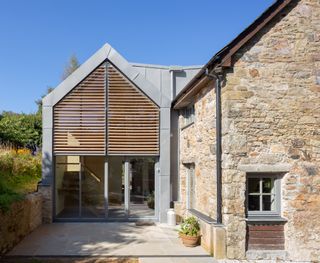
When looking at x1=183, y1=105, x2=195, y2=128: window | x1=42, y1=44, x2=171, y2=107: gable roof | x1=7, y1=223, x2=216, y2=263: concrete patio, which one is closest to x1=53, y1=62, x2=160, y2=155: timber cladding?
x1=42, y1=44, x2=171, y2=107: gable roof

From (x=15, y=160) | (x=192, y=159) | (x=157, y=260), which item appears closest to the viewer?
(x=157, y=260)

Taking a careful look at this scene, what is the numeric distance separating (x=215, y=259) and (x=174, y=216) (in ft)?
16.2

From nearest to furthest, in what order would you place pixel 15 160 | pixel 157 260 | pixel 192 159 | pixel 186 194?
pixel 157 260 < pixel 192 159 < pixel 186 194 < pixel 15 160

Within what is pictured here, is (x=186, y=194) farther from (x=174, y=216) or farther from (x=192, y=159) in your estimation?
(x=192, y=159)

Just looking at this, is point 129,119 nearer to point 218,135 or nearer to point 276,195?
point 218,135

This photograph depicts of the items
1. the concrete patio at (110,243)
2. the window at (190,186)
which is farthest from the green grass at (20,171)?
the window at (190,186)

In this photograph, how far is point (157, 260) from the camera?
9078 mm

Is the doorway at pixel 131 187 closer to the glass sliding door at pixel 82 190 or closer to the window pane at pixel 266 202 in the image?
the glass sliding door at pixel 82 190

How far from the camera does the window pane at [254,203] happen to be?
9.53 m

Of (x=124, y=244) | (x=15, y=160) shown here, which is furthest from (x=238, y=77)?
(x=15, y=160)

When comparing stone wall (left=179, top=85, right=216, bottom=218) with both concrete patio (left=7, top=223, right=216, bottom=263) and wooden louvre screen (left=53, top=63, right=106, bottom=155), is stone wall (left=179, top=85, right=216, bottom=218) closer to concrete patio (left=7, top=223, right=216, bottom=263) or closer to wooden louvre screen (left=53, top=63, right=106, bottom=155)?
concrete patio (left=7, top=223, right=216, bottom=263)

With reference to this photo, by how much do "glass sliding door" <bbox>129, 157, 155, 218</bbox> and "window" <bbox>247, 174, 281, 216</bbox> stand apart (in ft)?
19.2

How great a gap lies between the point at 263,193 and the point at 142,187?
6.24 m

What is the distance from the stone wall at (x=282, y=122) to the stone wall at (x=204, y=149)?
0.91 metres
